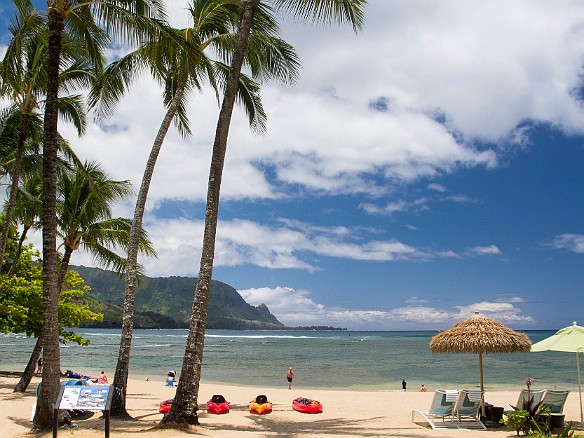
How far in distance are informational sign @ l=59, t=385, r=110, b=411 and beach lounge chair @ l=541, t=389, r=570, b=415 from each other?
320 inches

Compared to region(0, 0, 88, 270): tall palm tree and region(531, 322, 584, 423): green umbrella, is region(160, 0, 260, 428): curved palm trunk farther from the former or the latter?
region(531, 322, 584, 423): green umbrella

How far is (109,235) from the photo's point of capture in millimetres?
16344

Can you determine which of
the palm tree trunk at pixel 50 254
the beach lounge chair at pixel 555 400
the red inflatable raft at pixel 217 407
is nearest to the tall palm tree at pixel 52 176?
the palm tree trunk at pixel 50 254

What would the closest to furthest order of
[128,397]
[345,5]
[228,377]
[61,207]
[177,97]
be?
[345,5] < [177,97] < [61,207] < [128,397] < [228,377]

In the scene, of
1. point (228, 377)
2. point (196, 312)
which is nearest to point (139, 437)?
point (196, 312)

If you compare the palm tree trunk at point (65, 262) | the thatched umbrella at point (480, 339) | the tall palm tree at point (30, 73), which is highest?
the tall palm tree at point (30, 73)

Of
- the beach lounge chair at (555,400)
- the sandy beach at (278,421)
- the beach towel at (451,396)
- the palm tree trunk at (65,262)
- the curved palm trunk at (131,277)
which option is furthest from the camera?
the palm tree trunk at (65,262)

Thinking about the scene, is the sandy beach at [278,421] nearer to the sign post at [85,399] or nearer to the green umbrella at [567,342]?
the sign post at [85,399]

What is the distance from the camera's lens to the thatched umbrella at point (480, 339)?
11.9 m

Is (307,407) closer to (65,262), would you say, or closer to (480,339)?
(480,339)

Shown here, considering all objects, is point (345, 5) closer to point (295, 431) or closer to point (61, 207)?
point (295, 431)

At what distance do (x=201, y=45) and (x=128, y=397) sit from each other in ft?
38.9

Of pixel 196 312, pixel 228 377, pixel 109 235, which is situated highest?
pixel 109 235

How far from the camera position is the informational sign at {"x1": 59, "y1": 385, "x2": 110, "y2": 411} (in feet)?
25.2
